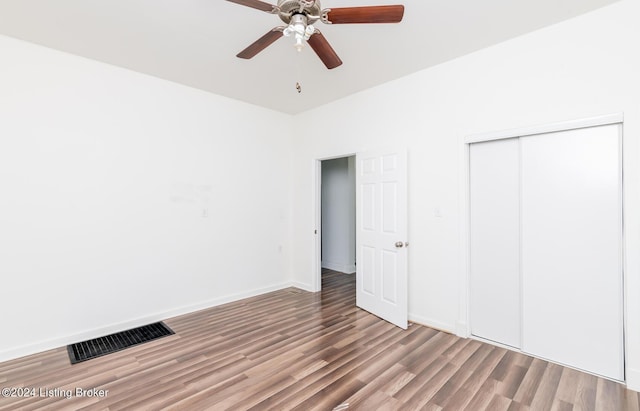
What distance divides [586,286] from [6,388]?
182 inches

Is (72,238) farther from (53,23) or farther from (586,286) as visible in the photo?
(586,286)

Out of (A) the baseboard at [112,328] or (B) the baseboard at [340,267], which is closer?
(A) the baseboard at [112,328]

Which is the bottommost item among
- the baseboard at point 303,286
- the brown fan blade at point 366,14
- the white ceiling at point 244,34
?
the baseboard at point 303,286

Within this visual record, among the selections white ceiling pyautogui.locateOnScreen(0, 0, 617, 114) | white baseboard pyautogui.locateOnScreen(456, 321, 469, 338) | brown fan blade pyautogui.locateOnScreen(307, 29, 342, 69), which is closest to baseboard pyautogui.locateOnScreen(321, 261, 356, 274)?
white baseboard pyautogui.locateOnScreen(456, 321, 469, 338)

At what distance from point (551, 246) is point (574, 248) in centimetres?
15

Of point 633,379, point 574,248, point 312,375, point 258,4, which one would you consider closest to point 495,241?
point 574,248

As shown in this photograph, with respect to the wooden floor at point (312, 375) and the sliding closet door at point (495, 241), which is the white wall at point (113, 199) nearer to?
the wooden floor at point (312, 375)

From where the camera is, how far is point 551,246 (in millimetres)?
2586

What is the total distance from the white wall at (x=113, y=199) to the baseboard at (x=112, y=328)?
0.01m

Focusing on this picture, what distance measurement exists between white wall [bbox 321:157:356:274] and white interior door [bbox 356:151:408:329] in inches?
71.7

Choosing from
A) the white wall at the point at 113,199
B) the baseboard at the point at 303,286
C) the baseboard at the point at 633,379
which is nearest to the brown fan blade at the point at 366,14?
the white wall at the point at 113,199

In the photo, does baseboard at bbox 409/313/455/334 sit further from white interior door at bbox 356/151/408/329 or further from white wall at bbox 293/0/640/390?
white interior door at bbox 356/151/408/329

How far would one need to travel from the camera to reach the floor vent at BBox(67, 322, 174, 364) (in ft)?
8.92

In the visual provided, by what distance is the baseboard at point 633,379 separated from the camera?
212 centimetres
